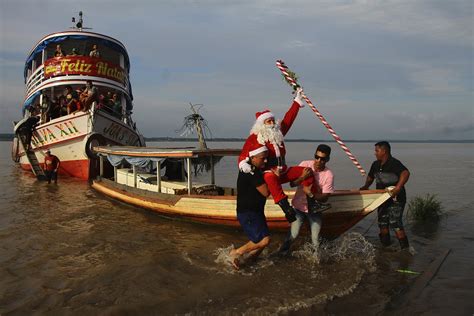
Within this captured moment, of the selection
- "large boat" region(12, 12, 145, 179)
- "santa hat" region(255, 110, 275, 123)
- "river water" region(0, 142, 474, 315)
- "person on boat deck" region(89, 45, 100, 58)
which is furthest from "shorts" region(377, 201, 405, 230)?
"person on boat deck" region(89, 45, 100, 58)

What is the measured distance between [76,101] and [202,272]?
1238cm

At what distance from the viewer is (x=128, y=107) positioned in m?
20.0

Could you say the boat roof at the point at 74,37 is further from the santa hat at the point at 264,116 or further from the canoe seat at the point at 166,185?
the santa hat at the point at 264,116

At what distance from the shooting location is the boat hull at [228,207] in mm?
6336

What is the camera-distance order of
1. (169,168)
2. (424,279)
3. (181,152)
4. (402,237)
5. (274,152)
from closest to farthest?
(424,279) → (274,152) → (402,237) → (181,152) → (169,168)

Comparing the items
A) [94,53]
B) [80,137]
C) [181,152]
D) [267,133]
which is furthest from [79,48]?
[267,133]

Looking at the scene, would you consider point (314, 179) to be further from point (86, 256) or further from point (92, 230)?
point (92, 230)

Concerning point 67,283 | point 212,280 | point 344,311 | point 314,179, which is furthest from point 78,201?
point 344,311

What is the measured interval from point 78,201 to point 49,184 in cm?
467

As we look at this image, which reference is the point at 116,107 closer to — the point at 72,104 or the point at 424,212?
the point at 72,104

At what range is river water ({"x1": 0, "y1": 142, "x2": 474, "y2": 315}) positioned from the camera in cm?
448

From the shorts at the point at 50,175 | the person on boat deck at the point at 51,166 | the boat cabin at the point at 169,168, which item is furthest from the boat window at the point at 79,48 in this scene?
the boat cabin at the point at 169,168

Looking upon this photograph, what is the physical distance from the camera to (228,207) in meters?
7.66

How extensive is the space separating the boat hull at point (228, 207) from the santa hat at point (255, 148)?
1806 mm
